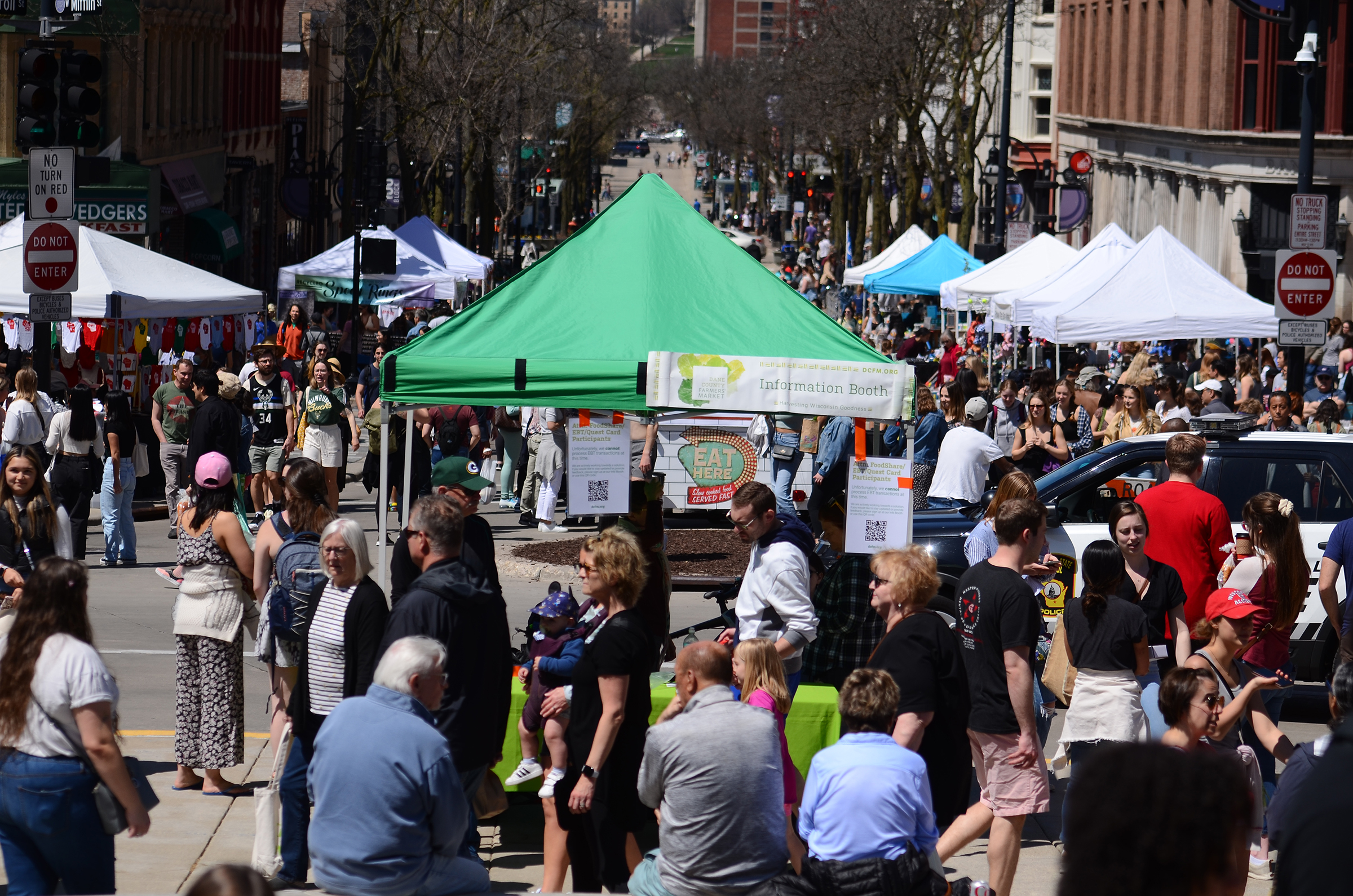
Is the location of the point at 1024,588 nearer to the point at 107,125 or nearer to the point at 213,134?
the point at 107,125

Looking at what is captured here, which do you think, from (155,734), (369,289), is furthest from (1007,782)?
(369,289)

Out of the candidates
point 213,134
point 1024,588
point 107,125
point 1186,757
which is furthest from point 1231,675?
point 213,134

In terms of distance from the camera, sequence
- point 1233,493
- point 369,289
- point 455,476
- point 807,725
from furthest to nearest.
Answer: point 369,289 < point 1233,493 < point 455,476 < point 807,725

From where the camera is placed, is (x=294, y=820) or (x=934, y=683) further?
(x=294, y=820)

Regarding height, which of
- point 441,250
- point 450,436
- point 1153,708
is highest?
point 441,250

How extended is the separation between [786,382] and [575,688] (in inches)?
122

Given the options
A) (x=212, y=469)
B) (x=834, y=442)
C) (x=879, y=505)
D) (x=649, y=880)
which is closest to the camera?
(x=649, y=880)

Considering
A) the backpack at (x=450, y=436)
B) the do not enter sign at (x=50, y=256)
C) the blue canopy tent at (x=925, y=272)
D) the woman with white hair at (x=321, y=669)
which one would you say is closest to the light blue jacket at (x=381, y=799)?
the woman with white hair at (x=321, y=669)

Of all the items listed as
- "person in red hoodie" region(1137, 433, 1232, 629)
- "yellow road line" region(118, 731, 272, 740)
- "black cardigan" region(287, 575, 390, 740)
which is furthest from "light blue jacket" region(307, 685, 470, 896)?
"person in red hoodie" region(1137, 433, 1232, 629)

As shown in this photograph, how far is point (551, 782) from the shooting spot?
22.3ft

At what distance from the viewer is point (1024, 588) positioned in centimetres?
684

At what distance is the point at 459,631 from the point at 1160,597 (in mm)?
3658

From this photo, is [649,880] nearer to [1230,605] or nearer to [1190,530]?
[1230,605]

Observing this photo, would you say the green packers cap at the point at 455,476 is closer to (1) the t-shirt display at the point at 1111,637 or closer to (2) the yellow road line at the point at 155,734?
(2) the yellow road line at the point at 155,734
